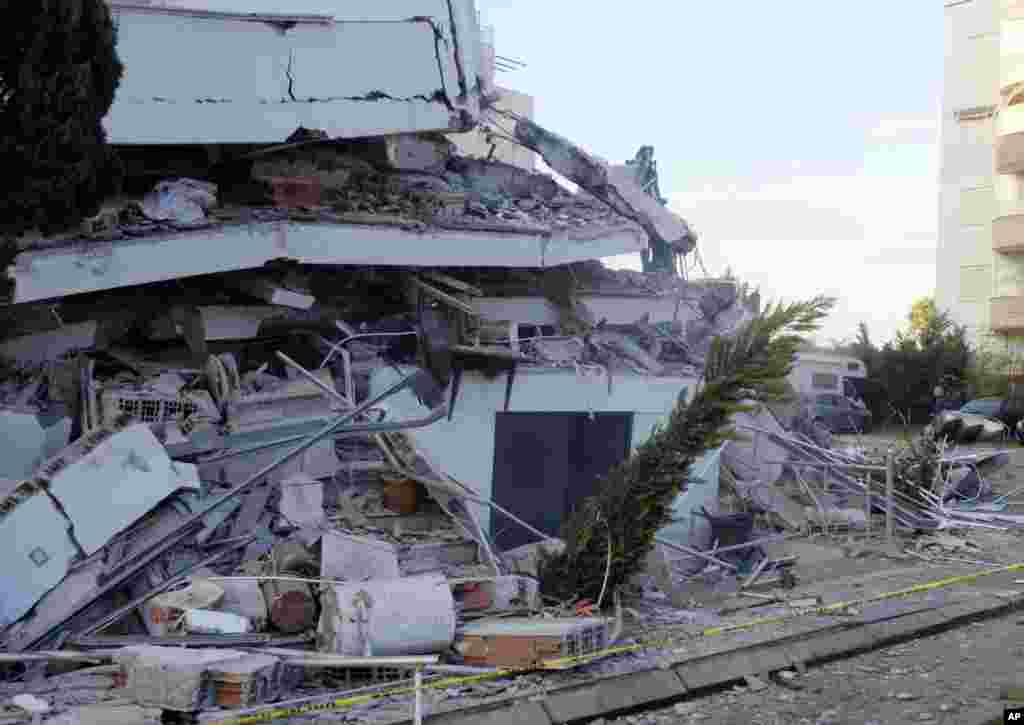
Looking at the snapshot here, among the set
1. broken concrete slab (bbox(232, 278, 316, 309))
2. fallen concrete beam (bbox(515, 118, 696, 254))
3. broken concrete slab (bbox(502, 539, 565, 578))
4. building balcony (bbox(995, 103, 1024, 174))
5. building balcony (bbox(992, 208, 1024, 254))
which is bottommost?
broken concrete slab (bbox(502, 539, 565, 578))

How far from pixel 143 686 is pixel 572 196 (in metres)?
10.1

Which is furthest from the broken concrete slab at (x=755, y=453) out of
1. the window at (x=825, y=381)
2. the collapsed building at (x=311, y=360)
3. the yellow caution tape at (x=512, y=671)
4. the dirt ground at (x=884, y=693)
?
the window at (x=825, y=381)

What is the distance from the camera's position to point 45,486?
24.7ft

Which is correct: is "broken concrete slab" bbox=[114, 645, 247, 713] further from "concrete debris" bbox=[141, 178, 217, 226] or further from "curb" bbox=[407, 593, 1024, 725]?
"concrete debris" bbox=[141, 178, 217, 226]

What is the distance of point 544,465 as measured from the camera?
1162 cm

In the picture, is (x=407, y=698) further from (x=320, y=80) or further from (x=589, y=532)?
(x=320, y=80)

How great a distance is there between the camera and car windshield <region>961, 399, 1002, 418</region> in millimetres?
26172

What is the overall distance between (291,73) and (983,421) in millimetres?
18482

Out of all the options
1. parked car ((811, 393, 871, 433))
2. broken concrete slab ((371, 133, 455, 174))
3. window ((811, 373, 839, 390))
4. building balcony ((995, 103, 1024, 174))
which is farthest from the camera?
building balcony ((995, 103, 1024, 174))

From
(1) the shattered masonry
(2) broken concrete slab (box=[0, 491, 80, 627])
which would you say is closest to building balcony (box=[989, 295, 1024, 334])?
(1) the shattered masonry

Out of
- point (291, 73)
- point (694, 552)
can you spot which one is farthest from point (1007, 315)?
point (291, 73)

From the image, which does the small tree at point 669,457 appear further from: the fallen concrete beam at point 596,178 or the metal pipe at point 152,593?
the fallen concrete beam at point 596,178

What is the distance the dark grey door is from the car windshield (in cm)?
1733

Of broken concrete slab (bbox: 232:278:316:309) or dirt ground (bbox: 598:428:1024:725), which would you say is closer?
dirt ground (bbox: 598:428:1024:725)
